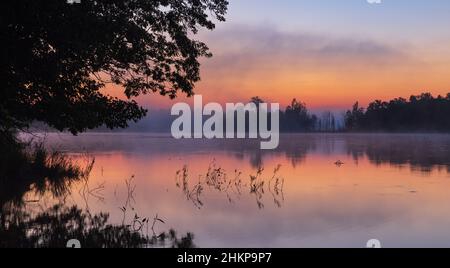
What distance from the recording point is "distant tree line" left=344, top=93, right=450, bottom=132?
531 feet

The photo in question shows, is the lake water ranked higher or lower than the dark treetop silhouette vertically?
lower

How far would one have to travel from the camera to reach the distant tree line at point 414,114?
16188 centimetres

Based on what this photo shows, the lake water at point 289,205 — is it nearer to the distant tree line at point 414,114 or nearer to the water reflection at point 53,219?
the water reflection at point 53,219

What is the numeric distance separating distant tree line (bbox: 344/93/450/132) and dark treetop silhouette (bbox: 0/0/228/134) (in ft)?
530

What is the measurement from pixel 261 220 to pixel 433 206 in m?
7.28

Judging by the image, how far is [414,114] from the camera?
16438 centimetres

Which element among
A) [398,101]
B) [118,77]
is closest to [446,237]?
[118,77]

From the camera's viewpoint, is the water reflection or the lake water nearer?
the water reflection

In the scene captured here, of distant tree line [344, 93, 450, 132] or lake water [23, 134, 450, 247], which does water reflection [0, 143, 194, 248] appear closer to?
lake water [23, 134, 450, 247]

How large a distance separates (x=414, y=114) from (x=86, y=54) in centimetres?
16586

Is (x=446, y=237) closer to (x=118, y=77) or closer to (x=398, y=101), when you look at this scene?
(x=118, y=77)

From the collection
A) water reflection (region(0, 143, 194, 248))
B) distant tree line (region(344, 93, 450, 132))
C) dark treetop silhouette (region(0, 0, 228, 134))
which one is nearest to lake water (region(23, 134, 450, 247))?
→ water reflection (region(0, 143, 194, 248))

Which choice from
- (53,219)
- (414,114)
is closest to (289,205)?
(53,219)

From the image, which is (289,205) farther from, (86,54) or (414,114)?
(414,114)
